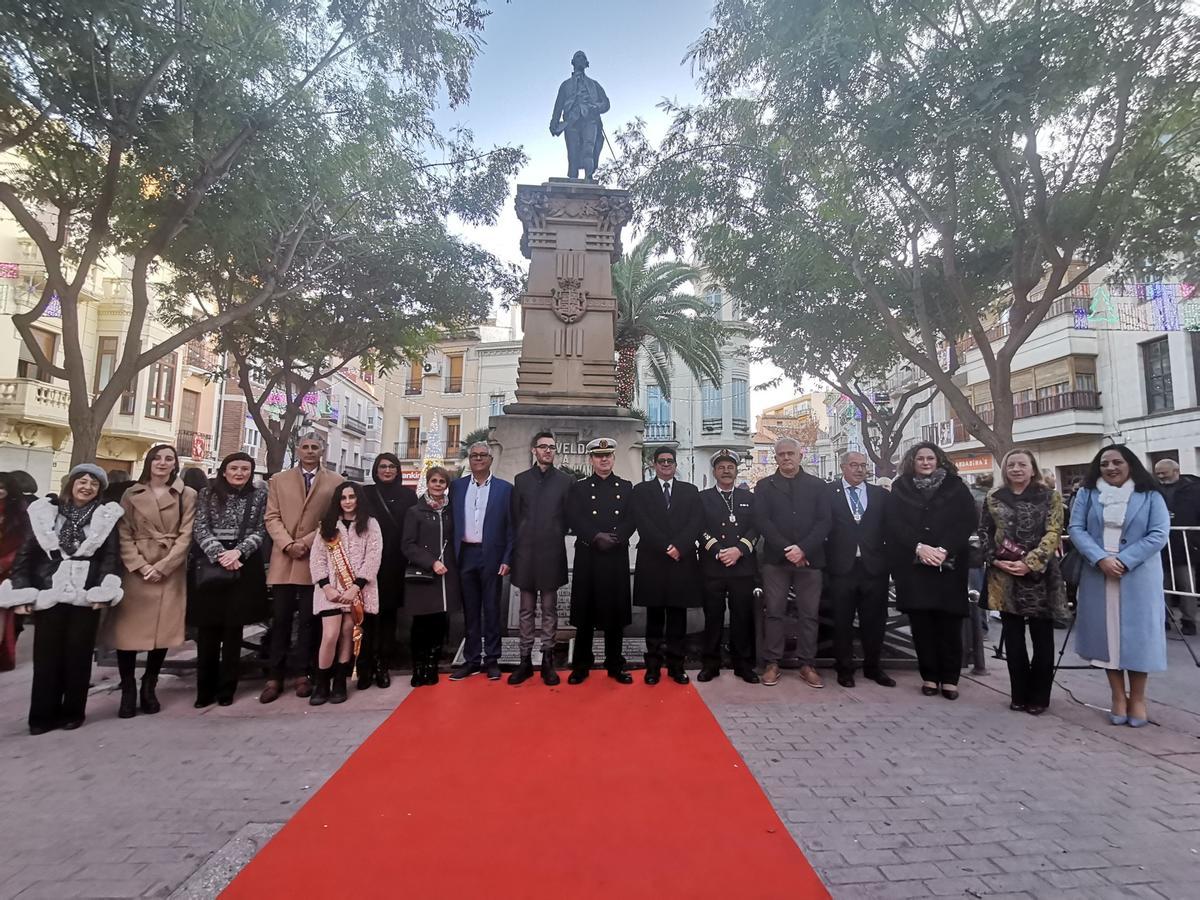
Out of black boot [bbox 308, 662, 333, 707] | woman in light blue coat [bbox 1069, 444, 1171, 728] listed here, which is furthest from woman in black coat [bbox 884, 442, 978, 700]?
black boot [bbox 308, 662, 333, 707]

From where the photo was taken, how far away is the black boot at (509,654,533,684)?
5.16 m

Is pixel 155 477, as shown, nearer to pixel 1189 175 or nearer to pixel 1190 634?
pixel 1190 634

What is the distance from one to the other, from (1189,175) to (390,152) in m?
11.6

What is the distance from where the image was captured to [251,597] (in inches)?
191

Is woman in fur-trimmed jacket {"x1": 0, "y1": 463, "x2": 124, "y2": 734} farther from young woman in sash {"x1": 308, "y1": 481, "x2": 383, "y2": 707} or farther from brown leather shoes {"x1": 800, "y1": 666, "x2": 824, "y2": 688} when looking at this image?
brown leather shoes {"x1": 800, "y1": 666, "x2": 824, "y2": 688}

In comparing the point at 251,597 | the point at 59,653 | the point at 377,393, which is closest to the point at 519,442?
the point at 251,597

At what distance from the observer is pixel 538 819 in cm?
304

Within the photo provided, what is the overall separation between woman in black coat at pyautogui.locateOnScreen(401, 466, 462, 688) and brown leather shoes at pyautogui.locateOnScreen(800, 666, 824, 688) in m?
2.96

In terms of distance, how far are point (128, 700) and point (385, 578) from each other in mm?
1908

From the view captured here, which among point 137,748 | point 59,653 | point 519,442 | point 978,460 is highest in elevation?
point 978,460

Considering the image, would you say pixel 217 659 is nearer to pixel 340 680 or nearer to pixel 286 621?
pixel 286 621

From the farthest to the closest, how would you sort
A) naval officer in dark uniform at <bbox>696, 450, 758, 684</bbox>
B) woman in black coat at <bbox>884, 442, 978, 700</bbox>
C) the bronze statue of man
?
the bronze statue of man
naval officer in dark uniform at <bbox>696, 450, 758, 684</bbox>
woman in black coat at <bbox>884, 442, 978, 700</bbox>

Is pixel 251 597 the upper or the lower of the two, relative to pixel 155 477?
lower

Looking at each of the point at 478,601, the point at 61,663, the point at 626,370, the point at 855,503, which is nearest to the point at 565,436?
the point at 478,601
